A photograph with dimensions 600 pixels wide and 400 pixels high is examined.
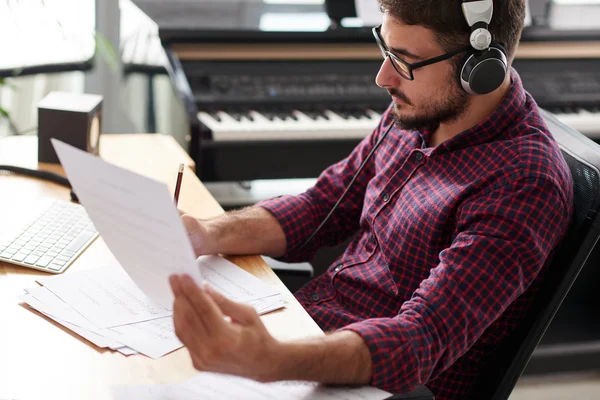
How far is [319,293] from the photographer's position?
154 cm

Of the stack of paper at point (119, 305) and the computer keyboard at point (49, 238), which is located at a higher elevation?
the stack of paper at point (119, 305)

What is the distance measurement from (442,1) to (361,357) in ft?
1.95

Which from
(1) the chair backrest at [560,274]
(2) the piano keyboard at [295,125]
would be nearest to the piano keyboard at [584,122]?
(2) the piano keyboard at [295,125]

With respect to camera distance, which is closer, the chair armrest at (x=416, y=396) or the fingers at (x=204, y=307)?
the fingers at (x=204, y=307)

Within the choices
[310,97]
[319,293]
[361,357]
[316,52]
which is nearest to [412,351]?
[361,357]

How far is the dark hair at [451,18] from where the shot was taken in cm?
127

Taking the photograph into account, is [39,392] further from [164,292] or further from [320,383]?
[320,383]

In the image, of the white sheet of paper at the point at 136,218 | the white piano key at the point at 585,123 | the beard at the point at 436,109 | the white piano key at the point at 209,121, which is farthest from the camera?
the white piano key at the point at 585,123

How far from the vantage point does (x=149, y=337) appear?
1106 mm

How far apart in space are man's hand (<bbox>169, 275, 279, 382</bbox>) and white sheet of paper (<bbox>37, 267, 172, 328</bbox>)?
0.74 ft

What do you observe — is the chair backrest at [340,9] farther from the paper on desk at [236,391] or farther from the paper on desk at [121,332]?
the paper on desk at [236,391]

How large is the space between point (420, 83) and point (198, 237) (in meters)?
0.47

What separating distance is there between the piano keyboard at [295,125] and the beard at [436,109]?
0.91 meters

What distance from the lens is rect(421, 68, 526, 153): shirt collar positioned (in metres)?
1.32
